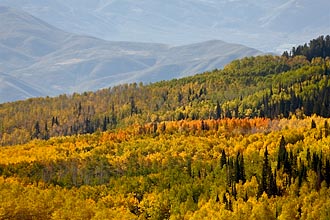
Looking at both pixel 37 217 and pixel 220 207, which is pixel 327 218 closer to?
pixel 220 207

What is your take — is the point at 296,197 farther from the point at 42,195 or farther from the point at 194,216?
the point at 42,195

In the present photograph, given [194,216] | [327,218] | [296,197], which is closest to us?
[327,218]

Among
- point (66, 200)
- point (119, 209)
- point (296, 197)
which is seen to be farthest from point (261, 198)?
point (66, 200)

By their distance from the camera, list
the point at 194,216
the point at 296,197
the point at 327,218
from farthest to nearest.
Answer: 1. the point at 296,197
2. the point at 194,216
3. the point at 327,218

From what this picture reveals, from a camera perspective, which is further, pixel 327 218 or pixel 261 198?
pixel 261 198

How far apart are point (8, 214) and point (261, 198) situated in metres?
62.9

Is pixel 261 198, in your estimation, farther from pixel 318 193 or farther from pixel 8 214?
pixel 8 214

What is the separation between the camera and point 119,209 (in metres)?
197

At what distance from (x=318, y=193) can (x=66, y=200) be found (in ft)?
209

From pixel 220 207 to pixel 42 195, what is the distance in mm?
45481

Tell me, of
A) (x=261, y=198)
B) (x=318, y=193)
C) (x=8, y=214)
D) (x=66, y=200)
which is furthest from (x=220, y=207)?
(x=8, y=214)

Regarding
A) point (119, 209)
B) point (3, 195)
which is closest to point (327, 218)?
point (119, 209)

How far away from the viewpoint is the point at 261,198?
194000 millimetres

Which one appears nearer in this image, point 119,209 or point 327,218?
point 327,218
